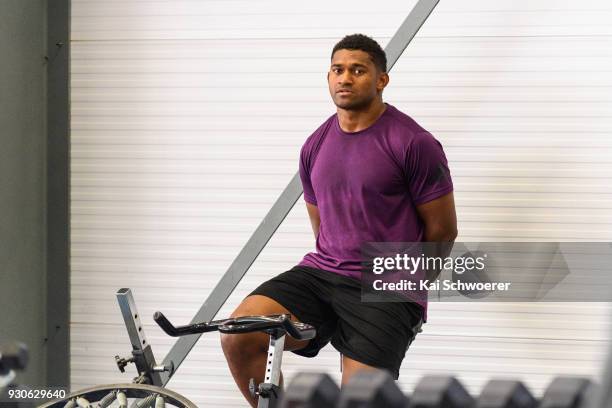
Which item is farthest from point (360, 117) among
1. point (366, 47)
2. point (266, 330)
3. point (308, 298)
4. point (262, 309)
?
point (266, 330)

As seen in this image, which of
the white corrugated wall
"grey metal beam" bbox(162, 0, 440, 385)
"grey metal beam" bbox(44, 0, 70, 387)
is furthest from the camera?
"grey metal beam" bbox(44, 0, 70, 387)

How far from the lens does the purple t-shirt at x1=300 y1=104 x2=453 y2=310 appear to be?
3.28 meters

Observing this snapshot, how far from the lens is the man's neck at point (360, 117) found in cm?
340

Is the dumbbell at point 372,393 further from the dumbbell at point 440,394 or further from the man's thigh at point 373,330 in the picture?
the man's thigh at point 373,330

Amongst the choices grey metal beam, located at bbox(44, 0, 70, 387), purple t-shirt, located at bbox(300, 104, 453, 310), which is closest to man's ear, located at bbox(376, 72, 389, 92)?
purple t-shirt, located at bbox(300, 104, 453, 310)

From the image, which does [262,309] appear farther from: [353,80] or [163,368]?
[353,80]

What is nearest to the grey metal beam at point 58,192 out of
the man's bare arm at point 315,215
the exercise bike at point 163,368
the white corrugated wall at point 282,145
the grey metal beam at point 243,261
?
the white corrugated wall at point 282,145

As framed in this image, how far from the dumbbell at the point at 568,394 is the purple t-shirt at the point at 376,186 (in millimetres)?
2486

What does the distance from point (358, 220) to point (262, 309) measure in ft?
1.46

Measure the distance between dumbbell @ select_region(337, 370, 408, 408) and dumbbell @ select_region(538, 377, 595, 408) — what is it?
11cm

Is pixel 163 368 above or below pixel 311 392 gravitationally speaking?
below

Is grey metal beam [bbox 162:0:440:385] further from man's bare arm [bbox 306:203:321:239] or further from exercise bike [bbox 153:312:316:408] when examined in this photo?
exercise bike [bbox 153:312:316:408]

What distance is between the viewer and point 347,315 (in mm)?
3234

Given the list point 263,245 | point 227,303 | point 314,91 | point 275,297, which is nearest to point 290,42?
point 314,91
